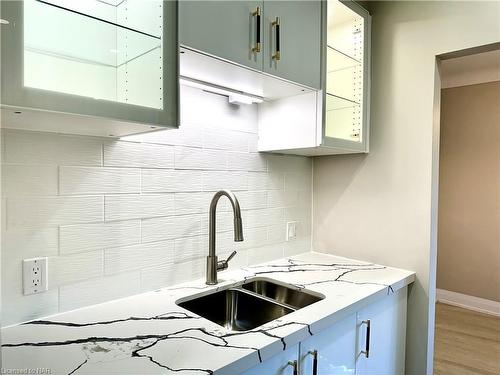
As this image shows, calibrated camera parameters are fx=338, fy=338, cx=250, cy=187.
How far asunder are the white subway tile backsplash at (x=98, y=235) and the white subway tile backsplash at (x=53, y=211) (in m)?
0.03

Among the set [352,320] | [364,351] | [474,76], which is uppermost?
[474,76]

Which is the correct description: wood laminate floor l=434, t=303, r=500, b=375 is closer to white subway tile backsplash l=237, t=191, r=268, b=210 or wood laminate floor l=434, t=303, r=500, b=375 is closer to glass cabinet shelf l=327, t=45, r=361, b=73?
white subway tile backsplash l=237, t=191, r=268, b=210

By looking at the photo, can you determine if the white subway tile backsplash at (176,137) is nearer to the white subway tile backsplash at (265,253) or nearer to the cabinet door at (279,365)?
the white subway tile backsplash at (265,253)

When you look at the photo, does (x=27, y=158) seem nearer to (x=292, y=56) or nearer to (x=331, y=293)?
(x=292, y=56)

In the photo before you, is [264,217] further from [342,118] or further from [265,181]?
[342,118]

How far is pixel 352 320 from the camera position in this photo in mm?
1336

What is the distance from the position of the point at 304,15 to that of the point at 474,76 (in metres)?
2.97

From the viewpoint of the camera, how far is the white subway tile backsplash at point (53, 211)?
1.05 metres

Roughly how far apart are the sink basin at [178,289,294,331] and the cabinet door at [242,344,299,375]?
0.30 metres

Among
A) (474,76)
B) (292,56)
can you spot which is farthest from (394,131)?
(474,76)

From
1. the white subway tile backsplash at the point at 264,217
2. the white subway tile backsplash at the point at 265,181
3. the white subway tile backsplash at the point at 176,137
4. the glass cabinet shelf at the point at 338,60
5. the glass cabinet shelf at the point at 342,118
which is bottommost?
the white subway tile backsplash at the point at 264,217

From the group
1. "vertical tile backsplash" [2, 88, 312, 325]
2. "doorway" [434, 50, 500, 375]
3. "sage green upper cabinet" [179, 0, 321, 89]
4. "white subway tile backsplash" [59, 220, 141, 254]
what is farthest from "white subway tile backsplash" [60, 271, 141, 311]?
"doorway" [434, 50, 500, 375]

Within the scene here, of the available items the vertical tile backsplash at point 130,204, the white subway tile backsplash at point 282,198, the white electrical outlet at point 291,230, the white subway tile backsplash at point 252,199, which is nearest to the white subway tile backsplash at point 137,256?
the vertical tile backsplash at point 130,204

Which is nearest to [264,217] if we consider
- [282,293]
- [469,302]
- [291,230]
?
[291,230]
